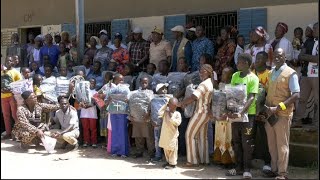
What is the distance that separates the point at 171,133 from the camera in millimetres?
6184

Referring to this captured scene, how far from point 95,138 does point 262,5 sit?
372 cm

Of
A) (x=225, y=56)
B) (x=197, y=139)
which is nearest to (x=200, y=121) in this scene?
(x=197, y=139)

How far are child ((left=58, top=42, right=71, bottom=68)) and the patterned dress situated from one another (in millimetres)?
1333

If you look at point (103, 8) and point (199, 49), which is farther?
point (103, 8)

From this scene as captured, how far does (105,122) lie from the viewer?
747cm

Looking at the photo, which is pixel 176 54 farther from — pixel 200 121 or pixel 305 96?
pixel 305 96

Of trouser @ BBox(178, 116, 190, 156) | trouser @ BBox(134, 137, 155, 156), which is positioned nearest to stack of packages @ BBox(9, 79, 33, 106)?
trouser @ BBox(134, 137, 155, 156)

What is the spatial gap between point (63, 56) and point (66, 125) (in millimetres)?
1935

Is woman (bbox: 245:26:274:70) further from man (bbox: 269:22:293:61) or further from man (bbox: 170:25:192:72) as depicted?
man (bbox: 170:25:192:72)

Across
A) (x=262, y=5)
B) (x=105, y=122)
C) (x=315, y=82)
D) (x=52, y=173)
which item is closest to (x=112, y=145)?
(x=105, y=122)

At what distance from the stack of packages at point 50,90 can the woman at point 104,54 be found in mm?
910

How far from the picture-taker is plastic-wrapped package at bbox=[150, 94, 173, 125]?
21.1ft

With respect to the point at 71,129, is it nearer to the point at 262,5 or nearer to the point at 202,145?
the point at 202,145

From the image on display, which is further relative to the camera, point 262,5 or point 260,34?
point 262,5
